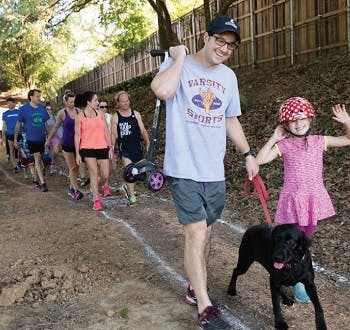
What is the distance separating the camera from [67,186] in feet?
37.7

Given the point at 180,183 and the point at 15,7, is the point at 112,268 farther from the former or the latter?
the point at 15,7

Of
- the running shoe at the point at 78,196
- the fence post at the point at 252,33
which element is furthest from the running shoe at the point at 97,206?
the fence post at the point at 252,33

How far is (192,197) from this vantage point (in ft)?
13.0

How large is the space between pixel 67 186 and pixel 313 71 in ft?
21.5

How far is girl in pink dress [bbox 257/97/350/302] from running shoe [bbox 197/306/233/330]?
101 cm

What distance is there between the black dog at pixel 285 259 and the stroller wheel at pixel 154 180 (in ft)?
2.93

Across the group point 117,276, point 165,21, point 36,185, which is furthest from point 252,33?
point 117,276

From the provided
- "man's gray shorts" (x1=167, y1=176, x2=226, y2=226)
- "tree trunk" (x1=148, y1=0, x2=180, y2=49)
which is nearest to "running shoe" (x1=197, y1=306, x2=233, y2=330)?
"man's gray shorts" (x1=167, y1=176, x2=226, y2=226)

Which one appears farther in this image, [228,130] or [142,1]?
Answer: [142,1]

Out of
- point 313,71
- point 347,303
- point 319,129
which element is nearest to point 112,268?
point 347,303

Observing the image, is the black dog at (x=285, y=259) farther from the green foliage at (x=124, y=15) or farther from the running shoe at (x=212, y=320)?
the green foliage at (x=124, y=15)

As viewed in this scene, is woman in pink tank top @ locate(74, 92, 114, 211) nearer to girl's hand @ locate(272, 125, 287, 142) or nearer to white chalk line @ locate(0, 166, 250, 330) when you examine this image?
white chalk line @ locate(0, 166, 250, 330)

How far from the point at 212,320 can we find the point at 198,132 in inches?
55.0

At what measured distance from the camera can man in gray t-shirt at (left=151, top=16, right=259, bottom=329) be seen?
12.9 ft
